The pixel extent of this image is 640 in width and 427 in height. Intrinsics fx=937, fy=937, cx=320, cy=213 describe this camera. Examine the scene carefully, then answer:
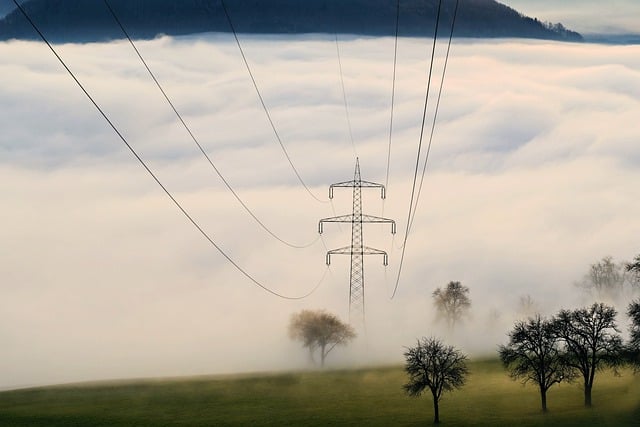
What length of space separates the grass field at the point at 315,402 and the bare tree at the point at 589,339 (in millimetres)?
4598

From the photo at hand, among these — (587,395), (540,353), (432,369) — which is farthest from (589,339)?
(432,369)

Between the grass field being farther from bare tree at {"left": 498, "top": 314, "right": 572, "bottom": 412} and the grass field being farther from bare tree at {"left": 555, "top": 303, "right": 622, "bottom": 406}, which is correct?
bare tree at {"left": 555, "top": 303, "right": 622, "bottom": 406}

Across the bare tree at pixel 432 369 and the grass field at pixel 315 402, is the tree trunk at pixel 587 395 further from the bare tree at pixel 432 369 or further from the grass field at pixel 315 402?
the bare tree at pixel 432 369

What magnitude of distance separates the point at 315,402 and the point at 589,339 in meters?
38.6

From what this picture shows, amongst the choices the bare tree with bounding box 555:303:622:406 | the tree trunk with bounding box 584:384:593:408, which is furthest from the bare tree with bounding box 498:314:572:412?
the tree trunk with bounding box 584:384:593:408

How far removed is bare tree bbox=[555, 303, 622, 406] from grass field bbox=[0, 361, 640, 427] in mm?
4598

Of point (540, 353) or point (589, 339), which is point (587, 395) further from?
point (540, 353)

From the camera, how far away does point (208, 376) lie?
174125mm

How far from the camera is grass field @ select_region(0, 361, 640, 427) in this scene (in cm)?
10406

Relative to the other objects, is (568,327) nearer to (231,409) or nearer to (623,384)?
(623,384)

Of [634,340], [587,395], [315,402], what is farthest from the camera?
[315,402]

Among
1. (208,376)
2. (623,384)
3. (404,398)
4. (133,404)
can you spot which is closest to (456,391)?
(404,398)

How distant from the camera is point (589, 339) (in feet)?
358

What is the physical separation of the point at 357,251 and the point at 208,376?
125 ft
